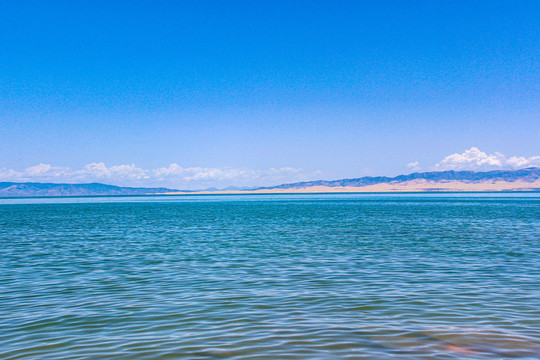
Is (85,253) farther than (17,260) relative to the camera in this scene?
Yes

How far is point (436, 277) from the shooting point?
1642cm

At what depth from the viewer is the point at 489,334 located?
9.75 m

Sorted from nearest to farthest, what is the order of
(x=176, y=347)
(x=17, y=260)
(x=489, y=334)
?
(x=176, y=347)
(x=489, y=334)
(x=17, y=260)

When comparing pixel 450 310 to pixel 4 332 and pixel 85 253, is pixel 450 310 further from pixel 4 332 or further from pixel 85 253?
pixel 85 253

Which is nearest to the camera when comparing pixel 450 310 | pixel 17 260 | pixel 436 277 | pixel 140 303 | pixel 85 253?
pixel 450 310

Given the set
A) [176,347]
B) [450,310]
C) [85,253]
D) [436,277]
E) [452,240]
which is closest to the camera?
[176,347]

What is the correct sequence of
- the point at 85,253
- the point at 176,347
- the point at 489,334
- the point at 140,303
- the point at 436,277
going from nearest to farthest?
the point at 176,347 → the point at 489,334 → the point at 140,303 → the point at 436,277 → the point at 85,253

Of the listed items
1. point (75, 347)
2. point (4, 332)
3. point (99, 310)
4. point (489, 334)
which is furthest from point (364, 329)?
point (4, 332)

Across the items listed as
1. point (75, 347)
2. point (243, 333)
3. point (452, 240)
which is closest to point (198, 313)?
point (243, 333)

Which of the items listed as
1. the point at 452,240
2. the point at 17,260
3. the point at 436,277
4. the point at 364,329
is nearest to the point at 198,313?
the point at 364,329

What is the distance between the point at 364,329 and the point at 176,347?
13.8ft

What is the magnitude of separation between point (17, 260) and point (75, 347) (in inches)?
575

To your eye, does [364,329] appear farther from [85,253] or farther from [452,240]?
[452,240]

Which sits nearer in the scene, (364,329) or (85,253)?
(364,329)
